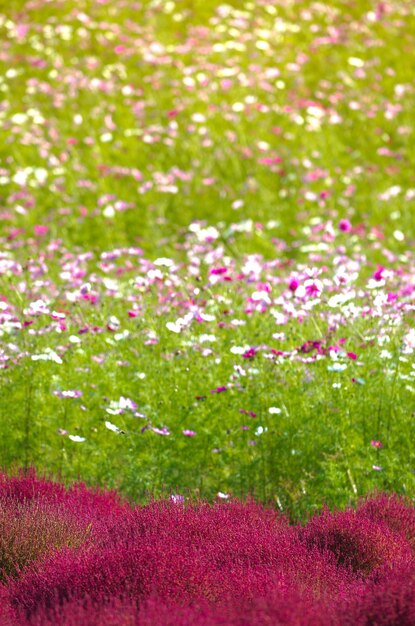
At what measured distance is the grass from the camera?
524 cm

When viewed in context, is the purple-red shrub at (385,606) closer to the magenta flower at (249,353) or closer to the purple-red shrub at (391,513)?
the purple-red shrub at (391,513)

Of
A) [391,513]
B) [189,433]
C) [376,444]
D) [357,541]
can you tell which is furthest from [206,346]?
[357,541]

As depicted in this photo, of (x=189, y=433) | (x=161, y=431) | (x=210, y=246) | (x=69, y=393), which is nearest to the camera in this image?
(x=161, y=431)

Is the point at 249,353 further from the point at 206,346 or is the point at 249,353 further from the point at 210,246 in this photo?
the point at 210,246

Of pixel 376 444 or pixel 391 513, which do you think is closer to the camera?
pixel 391 513

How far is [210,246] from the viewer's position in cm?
878

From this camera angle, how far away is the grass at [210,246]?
5.24m

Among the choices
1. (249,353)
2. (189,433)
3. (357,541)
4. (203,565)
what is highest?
(203,565)

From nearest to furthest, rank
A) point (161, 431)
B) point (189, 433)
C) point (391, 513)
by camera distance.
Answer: point (391, 513) < point (161, 431) < point (189, 433)

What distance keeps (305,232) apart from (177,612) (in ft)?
26.9

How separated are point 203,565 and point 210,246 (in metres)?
5.85

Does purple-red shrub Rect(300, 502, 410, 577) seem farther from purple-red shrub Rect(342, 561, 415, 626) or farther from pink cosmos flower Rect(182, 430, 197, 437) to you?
pink cosmos flower Rect(182, 430, 197, 437)

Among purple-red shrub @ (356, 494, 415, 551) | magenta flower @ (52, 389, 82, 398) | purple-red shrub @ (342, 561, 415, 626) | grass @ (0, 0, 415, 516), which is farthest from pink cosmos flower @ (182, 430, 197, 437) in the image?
purple-red shrub @ (342, 561, 415, 626)

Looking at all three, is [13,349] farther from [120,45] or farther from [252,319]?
[120,45]
